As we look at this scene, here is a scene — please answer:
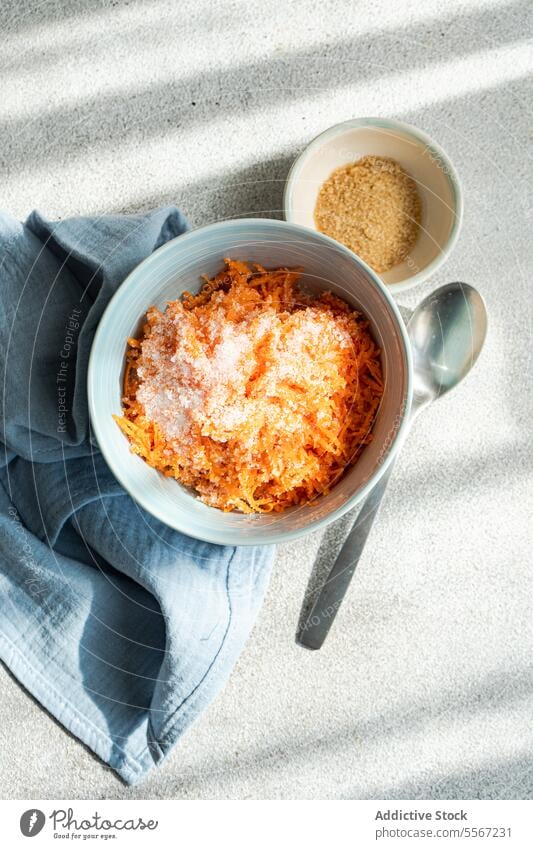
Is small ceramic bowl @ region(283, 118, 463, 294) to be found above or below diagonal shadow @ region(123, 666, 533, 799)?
above

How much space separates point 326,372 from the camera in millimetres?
593

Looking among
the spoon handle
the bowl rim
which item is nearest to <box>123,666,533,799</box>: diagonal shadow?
the spoon handle

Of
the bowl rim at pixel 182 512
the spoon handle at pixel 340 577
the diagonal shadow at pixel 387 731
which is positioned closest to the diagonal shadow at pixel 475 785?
the diagonal shadow at pixel 387 731

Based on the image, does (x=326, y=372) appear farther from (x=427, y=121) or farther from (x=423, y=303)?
(x=427, y=121)

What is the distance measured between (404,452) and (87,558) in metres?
0.36

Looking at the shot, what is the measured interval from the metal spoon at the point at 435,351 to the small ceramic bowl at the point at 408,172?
0.13 ft

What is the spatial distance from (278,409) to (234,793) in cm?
45

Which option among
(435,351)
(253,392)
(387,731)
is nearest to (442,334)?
(435,351)

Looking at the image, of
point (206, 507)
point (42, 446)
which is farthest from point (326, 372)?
point (42, 446)

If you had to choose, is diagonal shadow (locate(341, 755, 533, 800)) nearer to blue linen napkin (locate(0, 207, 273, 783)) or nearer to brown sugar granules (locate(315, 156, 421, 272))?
blue linen napkin (locate(0, 207, 273, 783))

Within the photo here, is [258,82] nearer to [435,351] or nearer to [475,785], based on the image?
[435,351]

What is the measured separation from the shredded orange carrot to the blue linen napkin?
91mm

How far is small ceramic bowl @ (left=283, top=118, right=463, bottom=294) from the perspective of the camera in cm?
70
